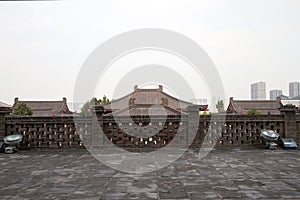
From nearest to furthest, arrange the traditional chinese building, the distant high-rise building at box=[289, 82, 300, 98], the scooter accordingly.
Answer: the scooter, the traditional chinese building, the distant high-rise building at box=[289, 82, 300, 98]

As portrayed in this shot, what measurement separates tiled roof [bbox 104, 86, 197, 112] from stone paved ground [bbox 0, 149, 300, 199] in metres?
8.67

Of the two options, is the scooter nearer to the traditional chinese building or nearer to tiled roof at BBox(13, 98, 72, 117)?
the traditional chinese building

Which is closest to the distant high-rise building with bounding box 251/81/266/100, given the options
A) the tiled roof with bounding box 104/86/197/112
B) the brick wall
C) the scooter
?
the tiled roof with bounding box 104/86/197/112

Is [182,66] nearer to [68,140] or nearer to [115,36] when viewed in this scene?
[115,36]

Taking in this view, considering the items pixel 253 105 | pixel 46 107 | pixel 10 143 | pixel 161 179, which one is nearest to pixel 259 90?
pixel 253 105

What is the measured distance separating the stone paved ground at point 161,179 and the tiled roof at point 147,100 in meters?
8.67

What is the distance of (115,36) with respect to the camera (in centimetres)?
688

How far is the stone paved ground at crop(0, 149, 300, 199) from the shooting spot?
305 cm

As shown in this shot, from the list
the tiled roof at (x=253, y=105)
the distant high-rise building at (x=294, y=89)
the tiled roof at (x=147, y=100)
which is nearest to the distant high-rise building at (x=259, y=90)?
the distant high-rise building at (x=294, y=89)

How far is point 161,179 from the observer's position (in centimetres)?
373

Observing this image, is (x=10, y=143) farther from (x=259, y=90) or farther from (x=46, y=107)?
(x=259, y=90)

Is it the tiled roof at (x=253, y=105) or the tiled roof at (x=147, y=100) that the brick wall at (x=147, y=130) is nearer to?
the tiled roof at (x=147, y=100)

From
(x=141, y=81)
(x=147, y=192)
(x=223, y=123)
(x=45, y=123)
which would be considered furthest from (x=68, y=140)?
(x=147, y=192)

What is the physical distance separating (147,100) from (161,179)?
37.3ft
